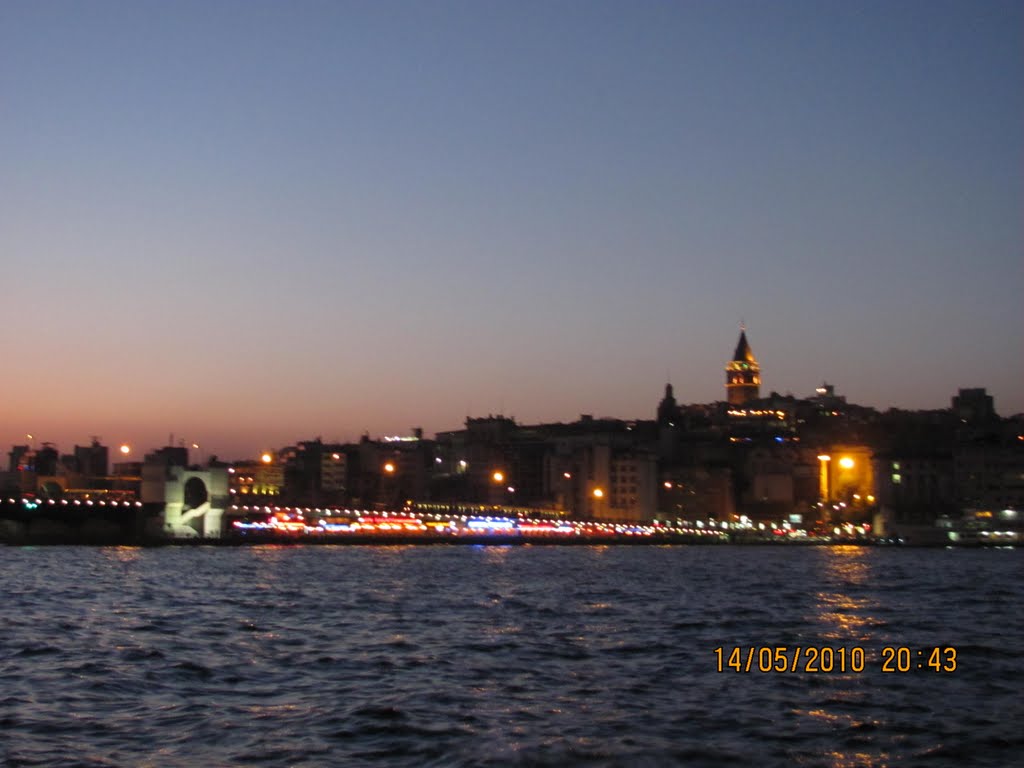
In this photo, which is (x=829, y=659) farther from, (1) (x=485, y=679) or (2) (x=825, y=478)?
(2) (x=825, y=478)

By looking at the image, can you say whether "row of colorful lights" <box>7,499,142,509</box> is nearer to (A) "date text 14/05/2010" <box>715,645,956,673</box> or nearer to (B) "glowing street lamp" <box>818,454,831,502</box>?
(A) "date text 14/05/2010" <box>715,645,956,673</box>

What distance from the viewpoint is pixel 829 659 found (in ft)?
105

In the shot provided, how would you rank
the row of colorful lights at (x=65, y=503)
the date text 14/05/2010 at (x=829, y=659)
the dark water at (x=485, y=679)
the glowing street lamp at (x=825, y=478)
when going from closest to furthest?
the dark water at (x=485, y=679), the date text 14/05/2010 at (x=829, y=659), the row of colorful lights at (x=65, y=503), the glowing street lamp at (x=825, y=478)

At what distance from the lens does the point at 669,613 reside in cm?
4625

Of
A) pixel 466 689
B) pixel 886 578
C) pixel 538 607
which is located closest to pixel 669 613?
pixel 538 607

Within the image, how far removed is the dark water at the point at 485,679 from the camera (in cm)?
2064

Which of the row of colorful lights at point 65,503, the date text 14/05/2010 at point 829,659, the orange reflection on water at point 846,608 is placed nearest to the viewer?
the date text 14/05/2010 at point 829,659

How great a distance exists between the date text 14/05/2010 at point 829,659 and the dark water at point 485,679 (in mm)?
627

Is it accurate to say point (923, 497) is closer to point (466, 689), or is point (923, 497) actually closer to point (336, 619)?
point (336, 619)

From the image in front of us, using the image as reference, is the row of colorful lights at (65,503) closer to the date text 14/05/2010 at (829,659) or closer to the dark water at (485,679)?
the dark water at (485,679)

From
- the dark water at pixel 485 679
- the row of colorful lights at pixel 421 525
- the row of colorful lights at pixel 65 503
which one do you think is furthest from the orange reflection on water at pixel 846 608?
the row of colorful lights at pixel 65 503

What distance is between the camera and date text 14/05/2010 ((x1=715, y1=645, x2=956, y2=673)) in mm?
29859

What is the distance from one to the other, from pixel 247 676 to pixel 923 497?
16443 cm

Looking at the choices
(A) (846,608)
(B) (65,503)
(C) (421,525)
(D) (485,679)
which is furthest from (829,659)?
(C) (421,525)
